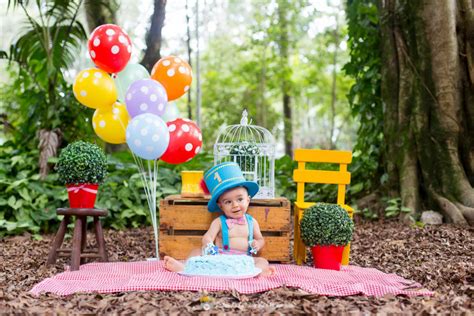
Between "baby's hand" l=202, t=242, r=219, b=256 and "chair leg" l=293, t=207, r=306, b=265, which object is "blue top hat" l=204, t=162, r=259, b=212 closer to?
"baby's hand" l=202, t=242, r=219, b=256

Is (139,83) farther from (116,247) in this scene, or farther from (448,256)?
(448,256)

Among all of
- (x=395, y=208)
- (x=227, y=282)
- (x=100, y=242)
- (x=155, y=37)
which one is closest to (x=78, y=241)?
(x=100, y=242)

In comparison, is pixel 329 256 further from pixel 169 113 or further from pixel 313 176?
pixel 169 113

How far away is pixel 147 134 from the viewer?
4031 millimetres

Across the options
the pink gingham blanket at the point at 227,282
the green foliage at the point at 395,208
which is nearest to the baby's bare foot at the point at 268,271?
the pink gingham blanket at the point at 227,282

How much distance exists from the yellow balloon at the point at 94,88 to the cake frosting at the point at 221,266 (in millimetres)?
1456

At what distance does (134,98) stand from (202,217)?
1071 millimetres

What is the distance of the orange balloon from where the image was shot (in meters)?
4.43

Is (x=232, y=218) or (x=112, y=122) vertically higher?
(x=112, y=122)

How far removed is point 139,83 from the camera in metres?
4.18

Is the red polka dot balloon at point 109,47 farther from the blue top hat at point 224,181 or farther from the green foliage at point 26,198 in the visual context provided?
the green foliage at point 26,198

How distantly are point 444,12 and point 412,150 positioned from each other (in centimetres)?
154

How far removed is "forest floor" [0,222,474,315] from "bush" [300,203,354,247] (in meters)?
0.47

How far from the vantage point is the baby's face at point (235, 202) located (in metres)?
4.04
